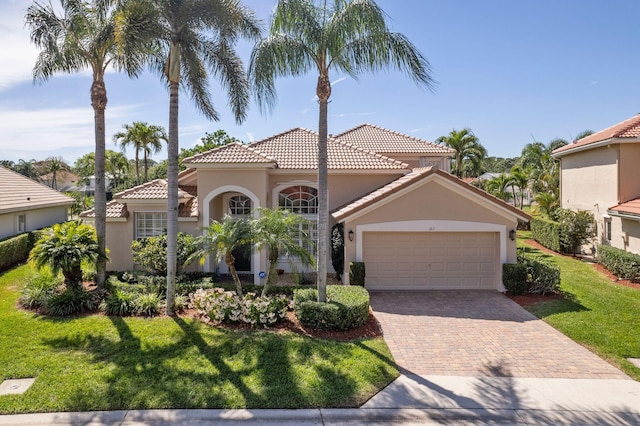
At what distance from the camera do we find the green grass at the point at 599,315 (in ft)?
30.8

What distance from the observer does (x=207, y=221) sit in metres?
15.7

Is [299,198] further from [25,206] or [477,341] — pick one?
[25,206]

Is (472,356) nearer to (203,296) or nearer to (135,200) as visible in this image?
(203,296)

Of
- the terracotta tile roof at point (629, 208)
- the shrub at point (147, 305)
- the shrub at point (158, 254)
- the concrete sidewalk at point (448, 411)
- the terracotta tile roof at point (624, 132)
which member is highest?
the terracotta tile roof at point (624, 132)

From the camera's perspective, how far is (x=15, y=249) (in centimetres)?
1875

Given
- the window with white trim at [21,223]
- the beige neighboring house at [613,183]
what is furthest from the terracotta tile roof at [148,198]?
the beige neighboring house at [613,183]

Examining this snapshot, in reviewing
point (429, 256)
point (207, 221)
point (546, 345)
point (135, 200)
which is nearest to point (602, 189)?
point (429, 256)

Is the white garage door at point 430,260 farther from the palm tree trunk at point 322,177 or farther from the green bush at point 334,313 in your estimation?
the palm tree trunk at point 322,177

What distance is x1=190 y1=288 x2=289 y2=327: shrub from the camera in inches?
410

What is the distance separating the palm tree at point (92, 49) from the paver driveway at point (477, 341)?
34.5ft

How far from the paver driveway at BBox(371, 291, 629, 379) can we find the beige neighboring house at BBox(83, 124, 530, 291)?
141cm

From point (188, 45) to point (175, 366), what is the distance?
9.03m

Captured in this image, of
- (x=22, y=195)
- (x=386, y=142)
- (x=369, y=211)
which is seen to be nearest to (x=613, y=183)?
(x=386, y=142)

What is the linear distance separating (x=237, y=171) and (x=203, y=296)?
590cm
